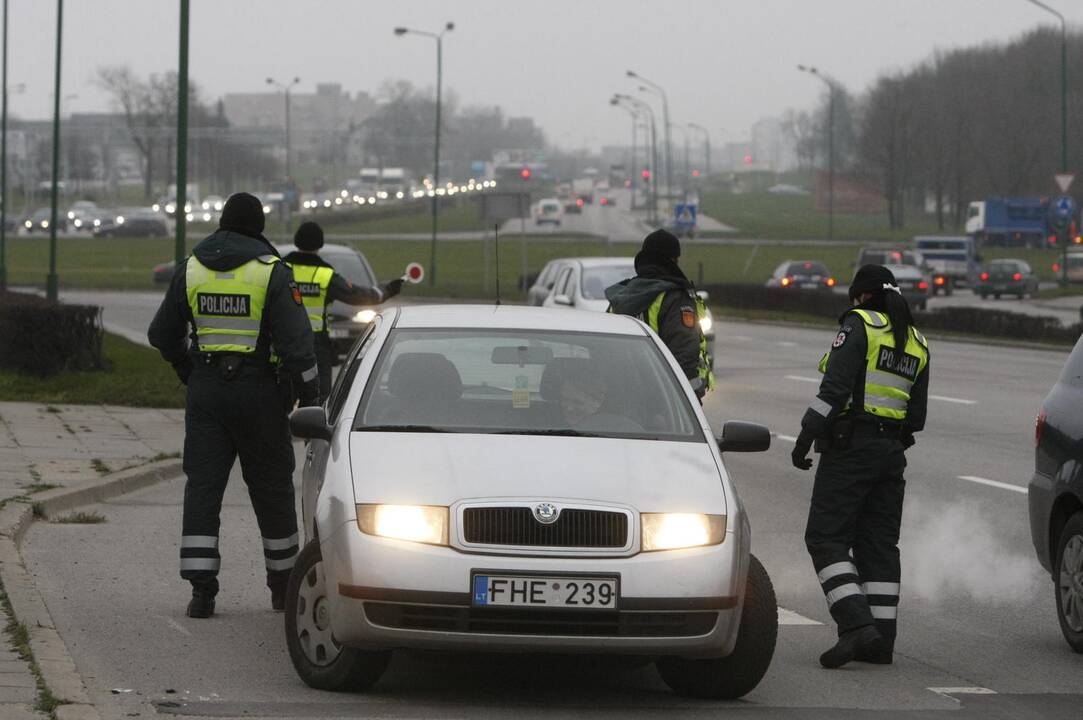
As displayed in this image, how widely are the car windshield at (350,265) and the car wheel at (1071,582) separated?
1703 cm

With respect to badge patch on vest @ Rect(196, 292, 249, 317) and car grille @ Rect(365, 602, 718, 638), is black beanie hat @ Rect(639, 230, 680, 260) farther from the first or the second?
car grille @ Rect(365, 602, 718, 638)

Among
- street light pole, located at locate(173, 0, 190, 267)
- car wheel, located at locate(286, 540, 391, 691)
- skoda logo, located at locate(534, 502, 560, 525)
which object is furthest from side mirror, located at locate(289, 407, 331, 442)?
street light pole, located at locate(173, 0, 190, 267)

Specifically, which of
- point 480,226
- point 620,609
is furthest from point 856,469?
point 480,226

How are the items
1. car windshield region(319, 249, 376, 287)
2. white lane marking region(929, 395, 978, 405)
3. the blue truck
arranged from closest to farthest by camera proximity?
white lane marking region(929, 395, 978, 405)
car windshield region(319, 249, 376, 287)
the blue truck

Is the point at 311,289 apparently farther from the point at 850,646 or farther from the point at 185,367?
the point at 850,646

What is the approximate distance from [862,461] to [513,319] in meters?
1.55

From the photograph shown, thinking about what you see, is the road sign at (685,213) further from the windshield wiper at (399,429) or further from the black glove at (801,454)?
the windshield wiper at (399,429)

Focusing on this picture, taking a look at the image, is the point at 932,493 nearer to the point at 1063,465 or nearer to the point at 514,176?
the point at 1063,465

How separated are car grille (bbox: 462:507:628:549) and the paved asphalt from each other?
608 mm

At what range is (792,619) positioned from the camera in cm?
873

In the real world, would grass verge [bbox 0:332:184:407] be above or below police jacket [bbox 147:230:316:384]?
below

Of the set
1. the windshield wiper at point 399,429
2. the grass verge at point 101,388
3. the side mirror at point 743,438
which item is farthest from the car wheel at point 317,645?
the grass verge at point 101,388

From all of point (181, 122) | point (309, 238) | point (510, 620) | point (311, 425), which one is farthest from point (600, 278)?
point (510, 620)

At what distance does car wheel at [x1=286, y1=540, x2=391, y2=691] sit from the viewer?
675 centimetres
